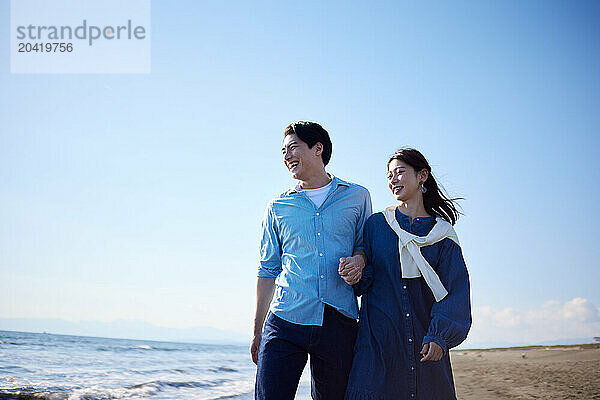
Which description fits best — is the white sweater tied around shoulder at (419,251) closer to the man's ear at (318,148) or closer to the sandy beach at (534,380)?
the man's ear at (318,148)

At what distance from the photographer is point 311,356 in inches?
113

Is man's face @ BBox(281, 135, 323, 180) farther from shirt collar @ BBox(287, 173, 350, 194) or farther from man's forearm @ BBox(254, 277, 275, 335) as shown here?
man's forearm @ BBox(254, 277, 275, 335)

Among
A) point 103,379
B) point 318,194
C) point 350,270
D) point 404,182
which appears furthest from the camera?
point 103,379

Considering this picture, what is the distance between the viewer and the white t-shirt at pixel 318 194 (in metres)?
3.07

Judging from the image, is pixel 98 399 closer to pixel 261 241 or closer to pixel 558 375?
pixel 261 241

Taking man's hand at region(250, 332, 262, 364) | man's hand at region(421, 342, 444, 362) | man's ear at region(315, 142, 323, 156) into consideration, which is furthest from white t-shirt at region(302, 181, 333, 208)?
man's hand at region(421, 342, 444, 362)

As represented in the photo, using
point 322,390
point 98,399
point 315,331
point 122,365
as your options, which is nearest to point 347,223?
point 315,331

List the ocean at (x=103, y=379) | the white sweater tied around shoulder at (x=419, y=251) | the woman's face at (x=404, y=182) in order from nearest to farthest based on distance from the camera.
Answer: the white sweater tied around shoulder at (x=419, y=251), the woman's face at (x=404, y=182), the ocean at (x=103, y=379)

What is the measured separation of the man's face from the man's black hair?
0.08ft

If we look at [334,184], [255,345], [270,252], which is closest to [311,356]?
[255,345]

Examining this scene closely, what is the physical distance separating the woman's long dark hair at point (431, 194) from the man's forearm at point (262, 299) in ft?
3.09

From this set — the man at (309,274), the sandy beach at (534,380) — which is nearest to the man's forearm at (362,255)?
the man at (309,274)

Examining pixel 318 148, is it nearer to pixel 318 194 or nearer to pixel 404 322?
pixel 318 194

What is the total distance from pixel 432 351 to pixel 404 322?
0.22 m
